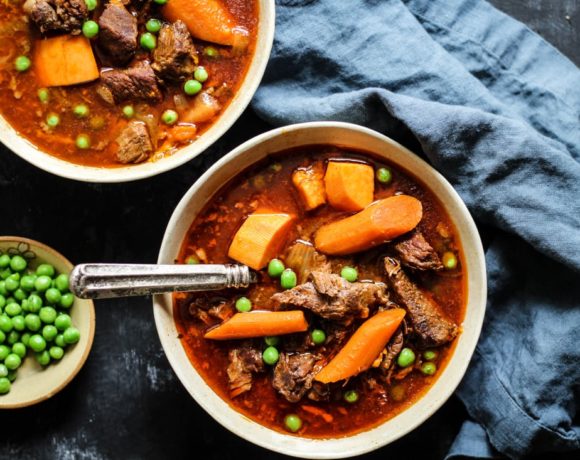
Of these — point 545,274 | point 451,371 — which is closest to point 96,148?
point 451,371

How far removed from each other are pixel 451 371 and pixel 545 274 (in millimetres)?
709

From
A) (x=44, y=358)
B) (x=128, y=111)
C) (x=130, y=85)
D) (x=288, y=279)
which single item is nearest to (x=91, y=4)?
(x=130, y=85)

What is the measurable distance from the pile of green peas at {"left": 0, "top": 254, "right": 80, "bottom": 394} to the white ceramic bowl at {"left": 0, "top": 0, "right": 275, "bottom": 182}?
61 cm

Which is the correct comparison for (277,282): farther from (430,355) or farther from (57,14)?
(57,14)

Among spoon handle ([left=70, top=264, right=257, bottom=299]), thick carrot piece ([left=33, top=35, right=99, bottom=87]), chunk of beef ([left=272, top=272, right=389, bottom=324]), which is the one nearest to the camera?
spoon handle ([left=70, top=264, right=257, bottom=299])

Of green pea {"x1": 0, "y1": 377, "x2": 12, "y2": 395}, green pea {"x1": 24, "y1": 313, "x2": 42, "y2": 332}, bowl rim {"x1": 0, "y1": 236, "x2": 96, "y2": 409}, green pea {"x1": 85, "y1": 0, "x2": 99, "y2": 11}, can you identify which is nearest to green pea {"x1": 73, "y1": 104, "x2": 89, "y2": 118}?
green pea {"x1": 85, "y1": 0, "x2": 99, "y2": 11}

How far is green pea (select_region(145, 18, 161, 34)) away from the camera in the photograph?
377 cm

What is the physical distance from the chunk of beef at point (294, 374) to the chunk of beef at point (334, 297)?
0.24m

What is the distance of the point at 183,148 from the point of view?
3.78m

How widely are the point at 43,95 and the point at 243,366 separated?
159cm

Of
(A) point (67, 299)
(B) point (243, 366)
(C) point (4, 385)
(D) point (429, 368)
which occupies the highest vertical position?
(D) point (429, 368)

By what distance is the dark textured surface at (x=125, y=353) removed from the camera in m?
4.20

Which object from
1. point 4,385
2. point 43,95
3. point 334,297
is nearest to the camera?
point 334,297

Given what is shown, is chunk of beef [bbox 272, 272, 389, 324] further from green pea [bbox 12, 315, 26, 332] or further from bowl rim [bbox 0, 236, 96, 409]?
green pea [bbox 12, 315, 26, 332]
